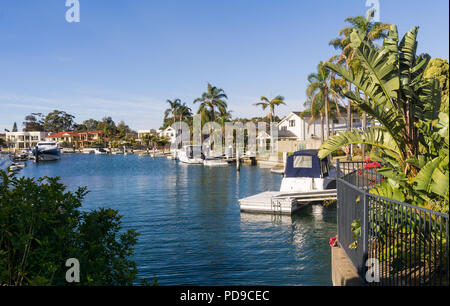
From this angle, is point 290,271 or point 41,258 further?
point 290,271

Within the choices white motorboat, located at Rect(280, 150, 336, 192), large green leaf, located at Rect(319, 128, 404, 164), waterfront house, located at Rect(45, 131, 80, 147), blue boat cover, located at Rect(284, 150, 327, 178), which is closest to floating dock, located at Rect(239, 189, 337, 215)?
white motorboat, located at Rect(280, 150, 336, 192)

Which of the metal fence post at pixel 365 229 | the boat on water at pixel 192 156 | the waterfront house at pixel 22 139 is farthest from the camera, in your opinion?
the waterfront house at pixel 22 139

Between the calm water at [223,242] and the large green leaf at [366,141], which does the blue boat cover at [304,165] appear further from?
the large green leaf at [366,141]

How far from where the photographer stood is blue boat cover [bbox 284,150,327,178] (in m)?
22.4

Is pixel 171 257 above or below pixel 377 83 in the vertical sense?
below

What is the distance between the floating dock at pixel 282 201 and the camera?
19062mm

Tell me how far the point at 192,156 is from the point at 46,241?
61845 millimetres

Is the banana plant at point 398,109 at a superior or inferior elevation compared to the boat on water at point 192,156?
superior

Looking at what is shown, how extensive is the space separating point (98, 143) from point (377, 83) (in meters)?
141

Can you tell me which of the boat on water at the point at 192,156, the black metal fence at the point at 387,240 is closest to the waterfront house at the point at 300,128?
the boat on water at the point at 192,156

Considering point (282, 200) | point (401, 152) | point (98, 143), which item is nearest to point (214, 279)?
point (401, 152)

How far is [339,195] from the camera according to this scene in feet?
28.5
